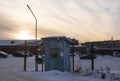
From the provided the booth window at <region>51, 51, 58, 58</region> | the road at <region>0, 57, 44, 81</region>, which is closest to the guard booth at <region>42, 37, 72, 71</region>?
the booth window at <region>51, 51, 58, 58</region>

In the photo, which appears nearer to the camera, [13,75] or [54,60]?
[13,75]

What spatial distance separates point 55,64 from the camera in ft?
83.5

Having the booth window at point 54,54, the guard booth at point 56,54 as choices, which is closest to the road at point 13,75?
the guard booth at point 56,54

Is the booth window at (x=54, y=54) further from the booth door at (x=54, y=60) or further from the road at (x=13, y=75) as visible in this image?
the road at (x=13, y=75)

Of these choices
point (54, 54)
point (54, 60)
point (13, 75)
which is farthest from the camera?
point (54, 54)

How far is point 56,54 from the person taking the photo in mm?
25594

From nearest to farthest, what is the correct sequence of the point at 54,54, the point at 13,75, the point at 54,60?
the point at 13,75 < the point at 54,60 < the point at 54,54

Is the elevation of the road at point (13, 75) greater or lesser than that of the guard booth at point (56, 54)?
lesser

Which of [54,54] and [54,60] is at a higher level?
[54,54]

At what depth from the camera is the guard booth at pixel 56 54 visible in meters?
25.4

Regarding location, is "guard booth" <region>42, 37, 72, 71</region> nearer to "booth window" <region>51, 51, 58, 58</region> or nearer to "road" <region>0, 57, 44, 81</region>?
"booth window" <region>51, 51, 58, 58</region>

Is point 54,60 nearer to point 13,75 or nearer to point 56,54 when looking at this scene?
point 56,54

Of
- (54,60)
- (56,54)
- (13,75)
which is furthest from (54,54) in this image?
(13,75)

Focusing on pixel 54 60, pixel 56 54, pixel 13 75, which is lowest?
pixel 13 75
